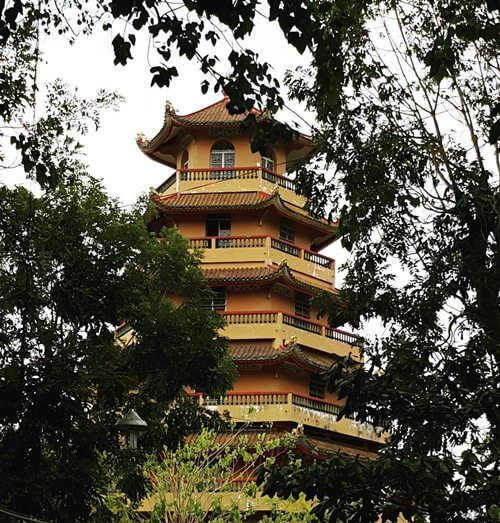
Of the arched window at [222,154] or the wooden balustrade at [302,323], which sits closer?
the wooden balustrade at [302,323]

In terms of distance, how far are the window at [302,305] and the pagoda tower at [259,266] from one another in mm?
27

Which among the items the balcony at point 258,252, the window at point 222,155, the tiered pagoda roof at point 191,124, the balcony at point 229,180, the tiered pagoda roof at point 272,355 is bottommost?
the tiered pagoda roof at point 272,355

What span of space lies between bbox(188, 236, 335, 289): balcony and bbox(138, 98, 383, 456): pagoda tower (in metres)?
0.03

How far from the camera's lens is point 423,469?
25.3 ft

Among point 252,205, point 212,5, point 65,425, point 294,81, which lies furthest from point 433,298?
point 252,205

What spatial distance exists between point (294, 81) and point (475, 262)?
289cm

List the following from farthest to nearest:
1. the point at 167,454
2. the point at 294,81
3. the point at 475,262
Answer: the point at 167,454 → the point at 294,81 → the point at 475,262

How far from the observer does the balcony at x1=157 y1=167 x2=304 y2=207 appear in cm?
2853

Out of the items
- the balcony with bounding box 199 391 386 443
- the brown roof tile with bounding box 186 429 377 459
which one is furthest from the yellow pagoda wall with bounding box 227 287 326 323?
the brown roof tile with bounding box 186 429 377 459

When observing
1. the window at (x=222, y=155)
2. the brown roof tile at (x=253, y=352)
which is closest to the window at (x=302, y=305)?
the brown roof tile at (x=253, y=352)

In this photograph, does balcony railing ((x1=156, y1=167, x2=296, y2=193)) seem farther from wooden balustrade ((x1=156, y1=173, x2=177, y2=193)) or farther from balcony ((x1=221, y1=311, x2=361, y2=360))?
balcony ((x1=221, y1=311, x2=361, y2=360))

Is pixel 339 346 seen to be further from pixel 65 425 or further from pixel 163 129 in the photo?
pixel 65 425

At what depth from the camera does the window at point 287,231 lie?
28.8m

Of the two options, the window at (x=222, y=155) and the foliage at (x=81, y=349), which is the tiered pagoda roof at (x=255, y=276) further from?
the foliage at (x=81, y=349)
